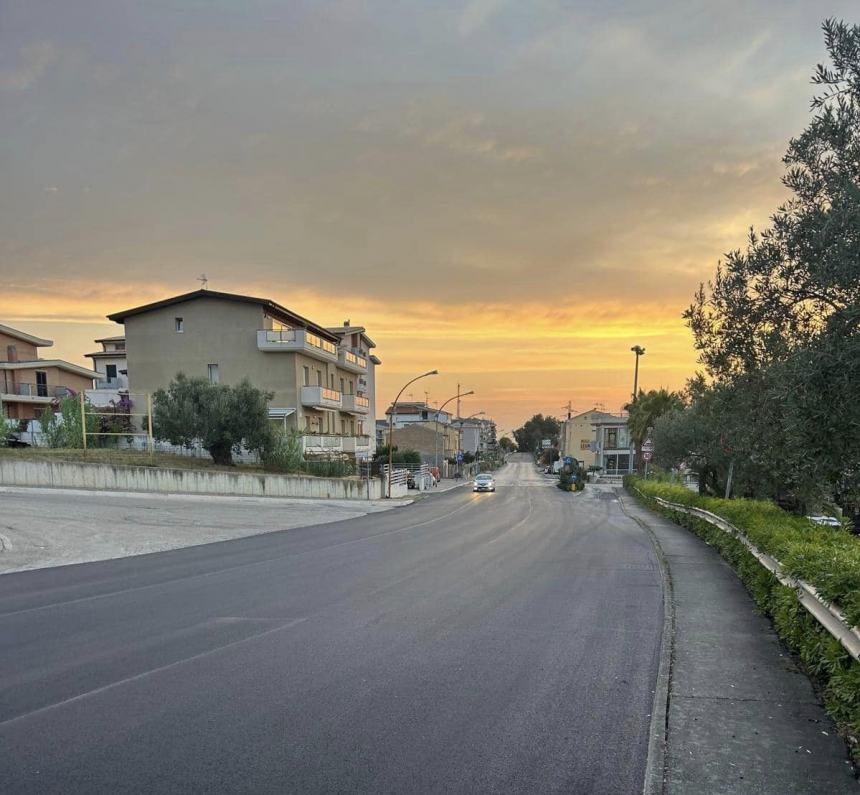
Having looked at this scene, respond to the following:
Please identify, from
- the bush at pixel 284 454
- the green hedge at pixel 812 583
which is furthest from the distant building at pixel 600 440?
the green hedge at pixel 812 583

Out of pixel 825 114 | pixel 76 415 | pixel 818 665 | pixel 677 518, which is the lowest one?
pixel 677 518

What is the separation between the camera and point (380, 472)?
37.2 meters

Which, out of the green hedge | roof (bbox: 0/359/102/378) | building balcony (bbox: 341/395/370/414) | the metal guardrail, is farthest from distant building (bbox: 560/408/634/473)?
the metal guardrail

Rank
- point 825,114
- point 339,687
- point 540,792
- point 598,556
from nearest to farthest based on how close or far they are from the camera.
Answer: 1. point 540,792
2. point 339,687
3. point 825,114
4. point 598,556

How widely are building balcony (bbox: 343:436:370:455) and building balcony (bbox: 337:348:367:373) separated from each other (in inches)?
243

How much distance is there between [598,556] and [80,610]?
10255 mm

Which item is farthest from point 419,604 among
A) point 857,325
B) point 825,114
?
point 825,114

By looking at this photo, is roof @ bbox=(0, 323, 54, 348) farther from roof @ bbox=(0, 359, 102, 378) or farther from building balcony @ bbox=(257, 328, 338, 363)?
building balcony @ bbox=(257, 328, 338, 363)

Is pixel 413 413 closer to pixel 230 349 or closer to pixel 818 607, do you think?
pixel 230 349

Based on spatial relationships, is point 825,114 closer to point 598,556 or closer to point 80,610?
point 598,556

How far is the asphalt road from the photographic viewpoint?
3881 millimetres

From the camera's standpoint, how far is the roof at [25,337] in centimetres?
5251

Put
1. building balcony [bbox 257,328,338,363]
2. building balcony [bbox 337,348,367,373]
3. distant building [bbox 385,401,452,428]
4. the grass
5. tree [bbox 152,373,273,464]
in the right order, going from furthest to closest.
→ distant building [bbox 385,401,452,428], building balcony [bbox 337,348,367,373], building balcony [bbox 257,328,338,363], tree [bbox 152,373,273,464], the grass

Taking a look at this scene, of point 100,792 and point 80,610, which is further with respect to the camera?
point 80,610
